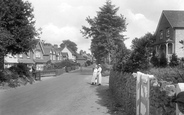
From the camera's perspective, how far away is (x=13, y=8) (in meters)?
18.3

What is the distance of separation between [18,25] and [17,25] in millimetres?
136

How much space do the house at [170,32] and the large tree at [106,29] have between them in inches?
316

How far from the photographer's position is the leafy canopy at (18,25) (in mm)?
17500

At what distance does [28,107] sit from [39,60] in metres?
41.6

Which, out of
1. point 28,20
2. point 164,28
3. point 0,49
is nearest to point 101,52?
point 164,28

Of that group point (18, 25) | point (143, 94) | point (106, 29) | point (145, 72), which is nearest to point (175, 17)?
point (106, 29)

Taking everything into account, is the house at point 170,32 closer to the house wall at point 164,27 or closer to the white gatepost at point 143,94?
the house wall at point 164,27

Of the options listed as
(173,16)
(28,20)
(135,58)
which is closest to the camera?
(135,58)

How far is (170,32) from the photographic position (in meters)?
29.5

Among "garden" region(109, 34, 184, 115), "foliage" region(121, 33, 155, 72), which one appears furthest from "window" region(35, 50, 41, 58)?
"foliage" region(121, 33, 155, 72)

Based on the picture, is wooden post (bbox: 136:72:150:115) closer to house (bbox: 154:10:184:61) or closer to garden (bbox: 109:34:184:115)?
garden (bbox: 109:34:184:115)

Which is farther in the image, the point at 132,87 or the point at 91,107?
the point at 91,107

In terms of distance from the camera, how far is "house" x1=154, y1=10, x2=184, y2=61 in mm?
28270

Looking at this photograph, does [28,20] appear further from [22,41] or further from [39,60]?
[39,60]
